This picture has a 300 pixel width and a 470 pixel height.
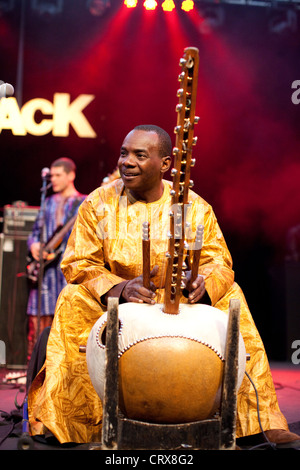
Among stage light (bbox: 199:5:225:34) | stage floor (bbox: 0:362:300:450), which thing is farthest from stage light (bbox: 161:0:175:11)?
stage floor (bbox: 0:362:300:450)

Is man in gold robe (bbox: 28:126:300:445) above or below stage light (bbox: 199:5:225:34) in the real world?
below

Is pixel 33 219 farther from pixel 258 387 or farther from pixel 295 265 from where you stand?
pixel 258 387

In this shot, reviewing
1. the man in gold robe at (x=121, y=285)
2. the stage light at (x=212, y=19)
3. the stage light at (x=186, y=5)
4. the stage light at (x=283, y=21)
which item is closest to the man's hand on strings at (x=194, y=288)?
the man in gold robe at (x=121, y=285)

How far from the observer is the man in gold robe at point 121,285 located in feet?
8.74

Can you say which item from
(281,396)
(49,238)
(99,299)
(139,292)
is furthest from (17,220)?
(139,292)

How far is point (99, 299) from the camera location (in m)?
2.71

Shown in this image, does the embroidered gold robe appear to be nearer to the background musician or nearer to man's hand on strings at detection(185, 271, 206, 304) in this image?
man's hand on strings at detection(185, 271, 206, 304)

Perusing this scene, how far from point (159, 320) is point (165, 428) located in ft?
1.32

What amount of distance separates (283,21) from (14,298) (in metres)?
4.83

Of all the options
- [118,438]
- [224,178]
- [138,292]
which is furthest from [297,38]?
[118,438]

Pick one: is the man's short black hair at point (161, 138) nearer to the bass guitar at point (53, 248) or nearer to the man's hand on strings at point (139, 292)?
the man's hand on strings at point (139, 292)

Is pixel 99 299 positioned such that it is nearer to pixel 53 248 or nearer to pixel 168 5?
pixel 53 248

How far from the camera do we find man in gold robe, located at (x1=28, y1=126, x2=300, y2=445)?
2664 mm

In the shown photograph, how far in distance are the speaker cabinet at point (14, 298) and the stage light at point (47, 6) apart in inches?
123
